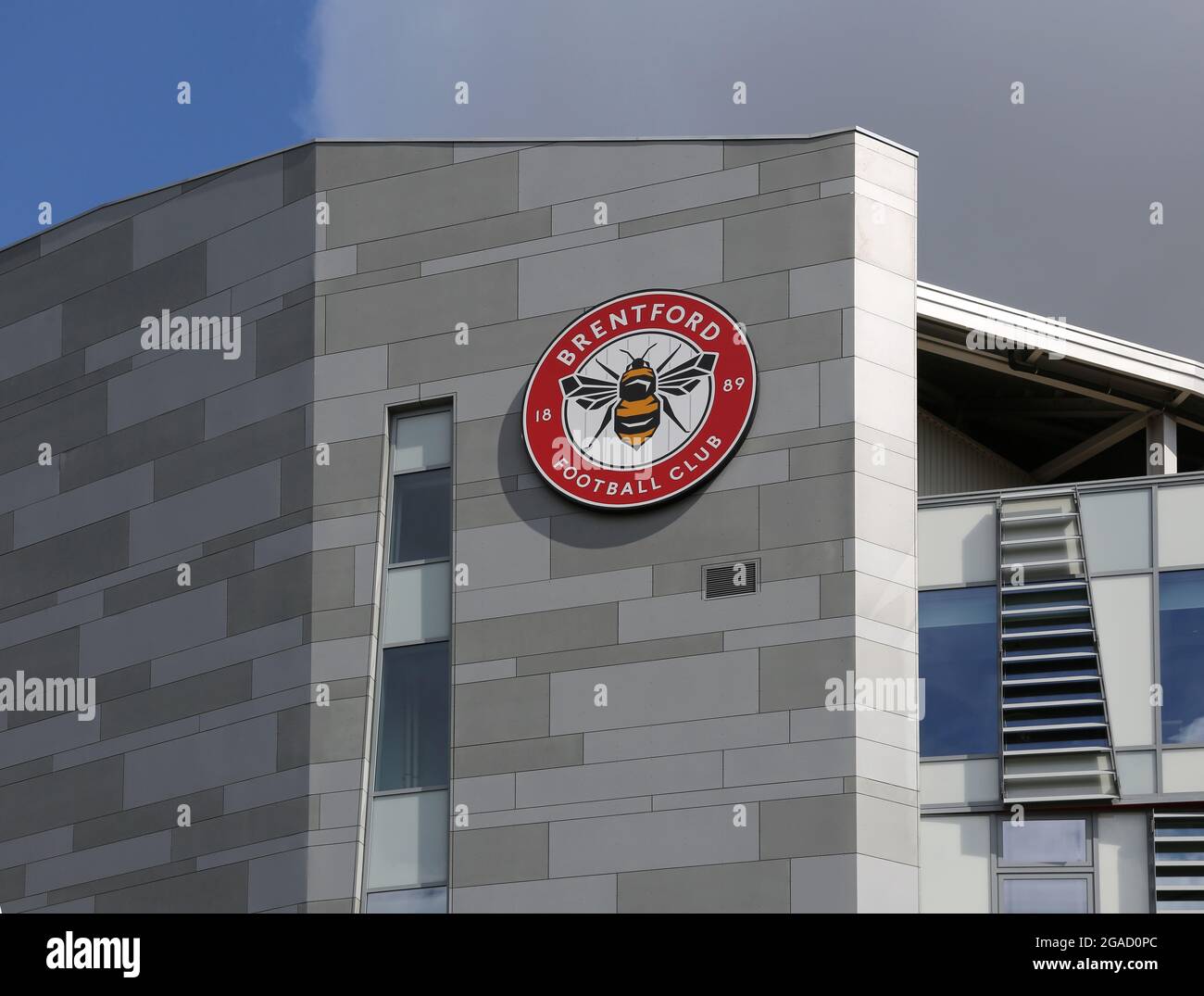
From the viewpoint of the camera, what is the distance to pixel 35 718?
32.3 m

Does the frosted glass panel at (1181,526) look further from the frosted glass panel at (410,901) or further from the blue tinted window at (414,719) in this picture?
the frosted glass panel at (410,901)

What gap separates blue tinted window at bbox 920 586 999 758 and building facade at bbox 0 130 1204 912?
6 cm

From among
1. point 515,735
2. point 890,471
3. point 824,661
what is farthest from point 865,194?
point 515,735

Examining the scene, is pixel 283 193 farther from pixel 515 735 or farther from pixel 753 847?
pixel 753 847

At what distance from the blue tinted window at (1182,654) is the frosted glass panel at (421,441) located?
416 inches

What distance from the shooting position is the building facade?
26828mm

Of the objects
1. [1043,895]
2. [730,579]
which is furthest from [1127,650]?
[730,579]

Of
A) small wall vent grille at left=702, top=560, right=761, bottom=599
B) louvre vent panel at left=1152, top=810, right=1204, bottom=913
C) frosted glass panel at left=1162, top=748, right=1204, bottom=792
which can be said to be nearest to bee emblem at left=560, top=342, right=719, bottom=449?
small wall vent grille at left=702, top=560, right=761, bottom=599

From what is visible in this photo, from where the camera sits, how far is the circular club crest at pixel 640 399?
28.0 m

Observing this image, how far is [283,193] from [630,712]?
9.95 metres

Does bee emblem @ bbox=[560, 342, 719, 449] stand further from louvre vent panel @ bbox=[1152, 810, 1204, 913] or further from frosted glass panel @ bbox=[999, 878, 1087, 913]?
louvre vent panel @ bbox=[1152, 810, 1204, 913]

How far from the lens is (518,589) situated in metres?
28.4

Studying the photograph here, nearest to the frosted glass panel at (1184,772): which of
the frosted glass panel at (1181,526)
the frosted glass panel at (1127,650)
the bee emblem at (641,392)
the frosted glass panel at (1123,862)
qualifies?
the frosted glass panel at (1127,650)

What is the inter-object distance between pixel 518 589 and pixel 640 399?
121 inches
